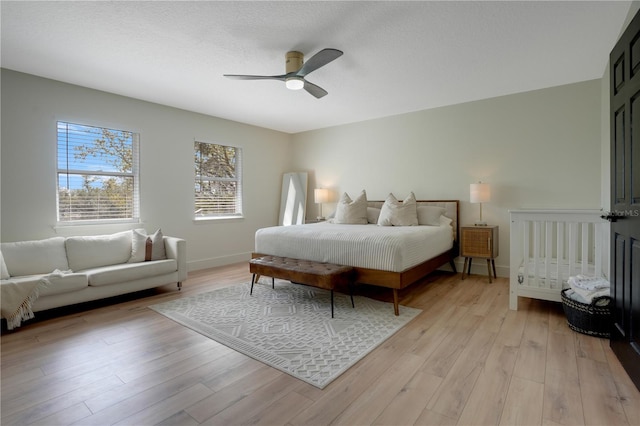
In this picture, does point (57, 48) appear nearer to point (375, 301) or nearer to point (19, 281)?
point (19, 281)

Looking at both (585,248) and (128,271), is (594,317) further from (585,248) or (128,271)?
(128,271)

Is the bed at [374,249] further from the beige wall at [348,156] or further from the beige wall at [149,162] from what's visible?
the beige wall at [149,162]

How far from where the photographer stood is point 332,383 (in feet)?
6.27

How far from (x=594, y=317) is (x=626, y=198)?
1.10 metres

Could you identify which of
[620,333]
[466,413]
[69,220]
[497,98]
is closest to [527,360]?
[620,333]

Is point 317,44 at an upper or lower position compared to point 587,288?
upper

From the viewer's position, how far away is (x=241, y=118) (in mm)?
5551

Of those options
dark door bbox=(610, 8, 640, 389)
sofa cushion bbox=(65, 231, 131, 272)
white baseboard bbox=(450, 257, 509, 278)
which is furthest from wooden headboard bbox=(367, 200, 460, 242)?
sofa cushion bbox=(65, 231, 131, 272)

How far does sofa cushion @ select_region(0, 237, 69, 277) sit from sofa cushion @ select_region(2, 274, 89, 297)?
140mm

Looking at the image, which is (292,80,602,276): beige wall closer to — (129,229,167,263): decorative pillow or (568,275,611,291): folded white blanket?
(568,275,611,291): folded white blanket

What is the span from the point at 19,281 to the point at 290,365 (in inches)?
104

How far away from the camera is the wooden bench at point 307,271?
3.01m

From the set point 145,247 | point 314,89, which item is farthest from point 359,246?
point 145,247

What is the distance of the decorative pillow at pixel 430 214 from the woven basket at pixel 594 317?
220cm
